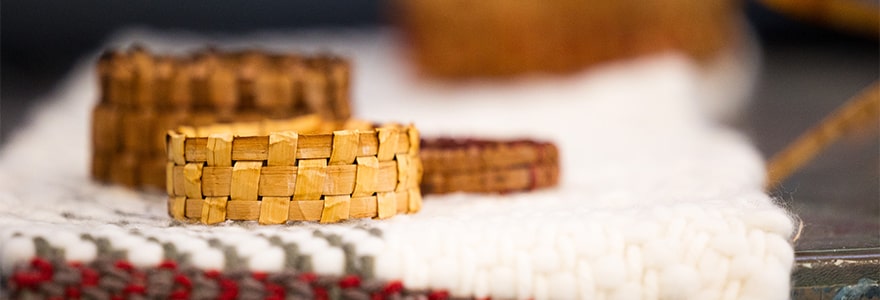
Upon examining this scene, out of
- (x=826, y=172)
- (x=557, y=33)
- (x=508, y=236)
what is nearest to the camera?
(x=508, y=236)

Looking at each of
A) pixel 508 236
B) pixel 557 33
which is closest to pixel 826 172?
pixel 508 236

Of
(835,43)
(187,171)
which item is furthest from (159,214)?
(835,43)

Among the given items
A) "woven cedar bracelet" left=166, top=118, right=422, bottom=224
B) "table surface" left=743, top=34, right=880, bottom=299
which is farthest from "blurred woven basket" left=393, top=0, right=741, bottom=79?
"woven cedar bracelet" left=166, top=118, right=422, bottom=224

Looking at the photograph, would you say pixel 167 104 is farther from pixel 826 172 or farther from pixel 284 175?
pixel 826 172

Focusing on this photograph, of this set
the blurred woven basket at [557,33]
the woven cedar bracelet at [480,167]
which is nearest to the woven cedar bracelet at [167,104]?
the woven cedar bracelet at [480,167]

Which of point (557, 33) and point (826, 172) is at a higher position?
point (557, 33)

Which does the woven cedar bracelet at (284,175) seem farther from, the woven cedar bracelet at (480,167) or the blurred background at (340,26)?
the blurred background at (340,26)

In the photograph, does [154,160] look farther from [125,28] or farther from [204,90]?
[125,28]
